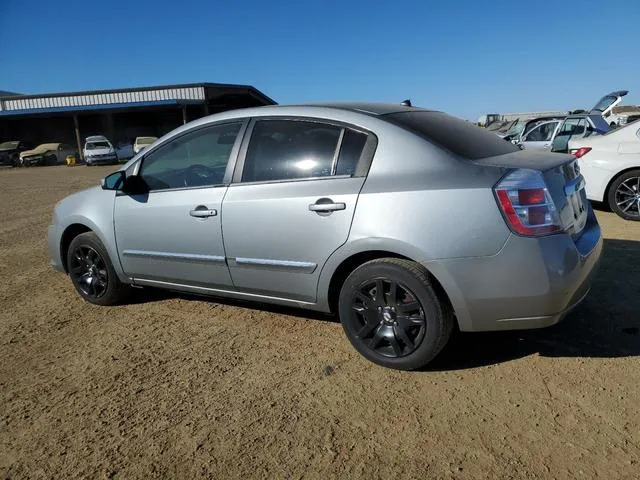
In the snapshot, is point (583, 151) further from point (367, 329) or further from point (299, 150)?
point (367, 329)

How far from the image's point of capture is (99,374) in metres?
3.16

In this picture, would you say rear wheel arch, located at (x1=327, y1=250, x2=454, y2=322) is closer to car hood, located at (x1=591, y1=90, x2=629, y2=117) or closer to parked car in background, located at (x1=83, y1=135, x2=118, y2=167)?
car hood, located at (x1=591, y1=90, x2=629, y2=117)

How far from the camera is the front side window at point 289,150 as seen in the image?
3.14 m

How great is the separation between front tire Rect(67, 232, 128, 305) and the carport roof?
33.1 meters

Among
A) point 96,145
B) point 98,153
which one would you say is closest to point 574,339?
point 98,153

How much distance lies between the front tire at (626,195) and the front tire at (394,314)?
5.39 metres

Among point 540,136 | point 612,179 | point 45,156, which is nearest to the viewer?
point 612,179

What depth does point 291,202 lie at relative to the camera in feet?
10.3

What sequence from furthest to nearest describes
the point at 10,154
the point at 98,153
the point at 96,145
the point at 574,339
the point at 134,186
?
1. the point at 10,154
2. the point at 96,145
3. the point at 98,153
4. the point at 134,186
5. the point at 574,339

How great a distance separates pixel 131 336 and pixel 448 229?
2.47 meters

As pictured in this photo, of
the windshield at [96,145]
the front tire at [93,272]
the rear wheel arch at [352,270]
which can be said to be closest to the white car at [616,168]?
the rear wheel arch at [352,270]

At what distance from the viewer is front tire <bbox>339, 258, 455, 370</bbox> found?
9.14ft

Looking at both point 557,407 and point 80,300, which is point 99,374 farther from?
point 557,407

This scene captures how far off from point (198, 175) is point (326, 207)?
126 cm
